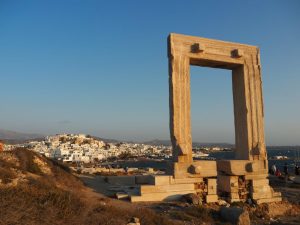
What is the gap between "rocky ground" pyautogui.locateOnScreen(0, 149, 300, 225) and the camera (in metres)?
6.38

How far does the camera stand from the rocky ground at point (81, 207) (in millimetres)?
6383

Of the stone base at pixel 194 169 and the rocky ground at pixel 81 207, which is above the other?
the stone base at pixel 194 169

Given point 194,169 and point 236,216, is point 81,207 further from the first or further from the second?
point 194,169

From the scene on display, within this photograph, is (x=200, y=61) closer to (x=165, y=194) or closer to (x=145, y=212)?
(x=165, y=194)

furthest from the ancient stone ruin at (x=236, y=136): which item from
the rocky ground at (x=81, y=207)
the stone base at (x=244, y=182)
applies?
the rocky ground at (x=81, y=207)

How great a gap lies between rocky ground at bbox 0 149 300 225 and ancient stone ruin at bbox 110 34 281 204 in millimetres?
655

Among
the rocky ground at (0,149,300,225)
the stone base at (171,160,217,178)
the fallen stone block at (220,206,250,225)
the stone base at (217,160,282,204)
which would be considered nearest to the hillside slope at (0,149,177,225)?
the rocky ground at (0,149,300,225)

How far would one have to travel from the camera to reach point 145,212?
8641mm

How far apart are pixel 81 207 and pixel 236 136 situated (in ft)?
28.8

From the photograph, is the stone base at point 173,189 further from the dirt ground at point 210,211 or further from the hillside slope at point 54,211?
the hillside slope at point 54,211

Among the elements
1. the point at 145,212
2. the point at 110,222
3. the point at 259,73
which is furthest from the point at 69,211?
the point at 259,73

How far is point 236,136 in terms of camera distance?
560 inches

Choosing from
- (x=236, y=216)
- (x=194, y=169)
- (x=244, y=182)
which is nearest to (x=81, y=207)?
(x=236, y=216)

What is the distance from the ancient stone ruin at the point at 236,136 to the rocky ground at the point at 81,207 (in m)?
0.66
